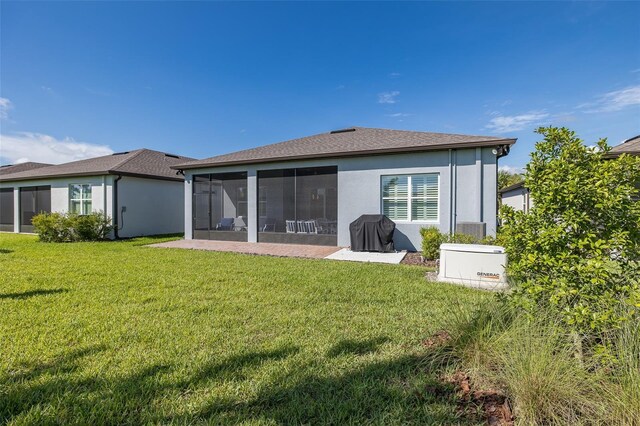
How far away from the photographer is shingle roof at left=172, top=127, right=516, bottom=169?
9688 mm

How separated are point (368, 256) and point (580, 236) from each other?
7057 mm

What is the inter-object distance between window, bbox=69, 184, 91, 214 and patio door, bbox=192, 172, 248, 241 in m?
6.26

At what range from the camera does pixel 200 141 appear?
2236 cm

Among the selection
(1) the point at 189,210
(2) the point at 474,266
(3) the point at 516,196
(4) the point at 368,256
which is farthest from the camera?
(3) the point at 516,196

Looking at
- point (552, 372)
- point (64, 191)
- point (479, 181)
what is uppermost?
point (64, 191)

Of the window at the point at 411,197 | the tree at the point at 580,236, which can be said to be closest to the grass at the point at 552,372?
the tree at the point at 580,236

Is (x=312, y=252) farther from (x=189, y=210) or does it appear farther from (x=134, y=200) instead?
(x=134, y=200)

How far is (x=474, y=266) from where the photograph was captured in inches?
232

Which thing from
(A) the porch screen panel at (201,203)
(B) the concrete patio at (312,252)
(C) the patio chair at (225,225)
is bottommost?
(B) the concrete patio at (312,252)

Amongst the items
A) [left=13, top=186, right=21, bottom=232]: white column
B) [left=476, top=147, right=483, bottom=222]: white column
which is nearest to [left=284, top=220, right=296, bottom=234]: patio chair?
[left=476, top=147, right=483, bottom=222]: white column

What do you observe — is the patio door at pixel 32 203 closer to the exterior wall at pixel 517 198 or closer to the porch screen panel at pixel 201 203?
the porch screen panel at pixel 201 203

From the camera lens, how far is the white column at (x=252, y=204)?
42.1ft

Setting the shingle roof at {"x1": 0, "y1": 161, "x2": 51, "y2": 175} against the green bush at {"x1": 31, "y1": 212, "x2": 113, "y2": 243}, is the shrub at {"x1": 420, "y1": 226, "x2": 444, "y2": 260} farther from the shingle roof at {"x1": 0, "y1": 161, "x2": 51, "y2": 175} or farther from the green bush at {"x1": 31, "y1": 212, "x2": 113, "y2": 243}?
the shingle roof at {"x1": 0, "y1": 161, "x2": 51, "y2": 175}

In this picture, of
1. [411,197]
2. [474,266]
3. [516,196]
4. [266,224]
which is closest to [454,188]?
[411,197]
